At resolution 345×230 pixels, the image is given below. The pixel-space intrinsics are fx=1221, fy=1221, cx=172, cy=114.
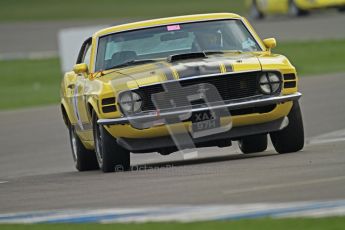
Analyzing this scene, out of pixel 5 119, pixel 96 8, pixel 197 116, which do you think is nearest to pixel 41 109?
pixel 5 119

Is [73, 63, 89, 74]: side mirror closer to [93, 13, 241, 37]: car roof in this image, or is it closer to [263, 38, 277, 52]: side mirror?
[93, 13, 241, 37]: car roof

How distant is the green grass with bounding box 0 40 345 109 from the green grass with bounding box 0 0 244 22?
11149mm

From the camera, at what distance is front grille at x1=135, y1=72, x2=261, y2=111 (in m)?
10.7

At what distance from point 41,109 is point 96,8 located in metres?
26.6

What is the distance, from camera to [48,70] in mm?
29391

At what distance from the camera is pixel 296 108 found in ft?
36.6

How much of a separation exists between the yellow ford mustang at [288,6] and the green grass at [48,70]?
20.5 ft

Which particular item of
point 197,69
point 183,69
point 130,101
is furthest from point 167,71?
point 130,101

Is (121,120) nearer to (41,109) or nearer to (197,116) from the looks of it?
(197,116)

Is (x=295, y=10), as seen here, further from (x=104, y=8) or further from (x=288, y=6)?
(x=104, y=8)

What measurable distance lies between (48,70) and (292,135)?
18.6 m

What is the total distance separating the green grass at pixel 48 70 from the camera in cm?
2449

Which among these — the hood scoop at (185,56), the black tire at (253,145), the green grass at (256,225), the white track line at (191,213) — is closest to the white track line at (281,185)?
the white track line at (191,213)

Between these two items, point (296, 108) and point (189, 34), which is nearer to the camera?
point (296, 108)
